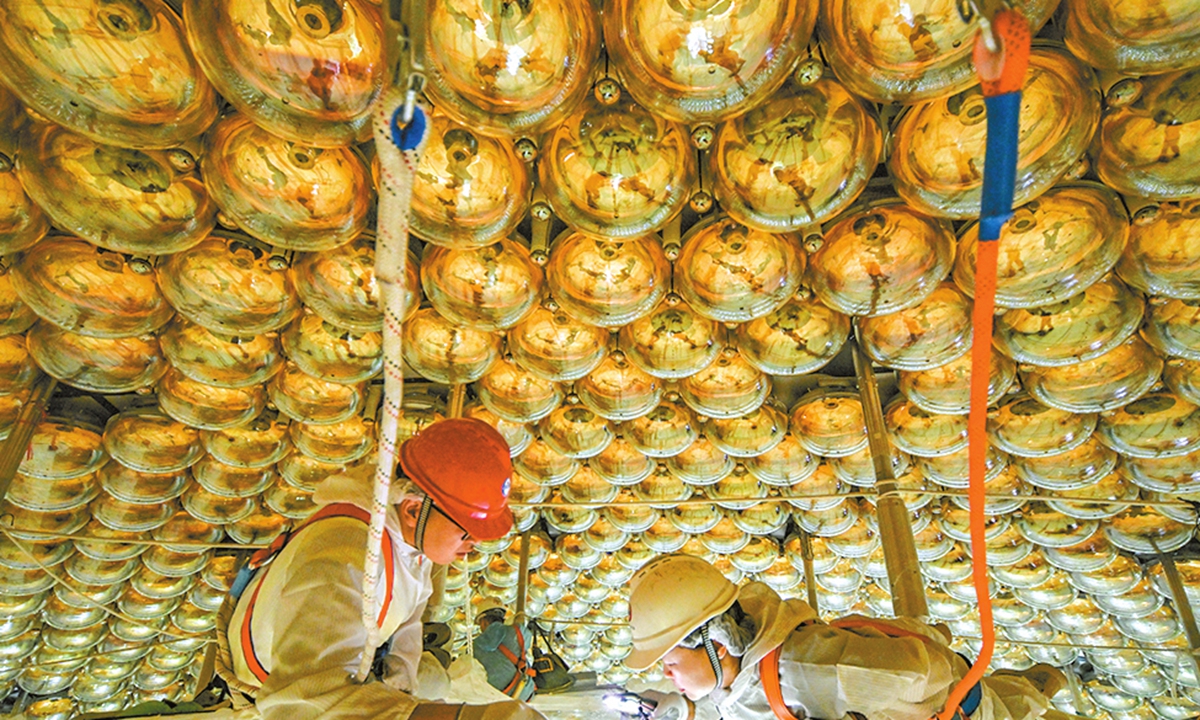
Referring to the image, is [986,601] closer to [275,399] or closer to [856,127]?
[856,127]

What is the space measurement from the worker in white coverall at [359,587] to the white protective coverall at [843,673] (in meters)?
1.07

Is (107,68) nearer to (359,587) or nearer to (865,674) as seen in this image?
(359,587)

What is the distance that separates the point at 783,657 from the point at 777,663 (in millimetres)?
30

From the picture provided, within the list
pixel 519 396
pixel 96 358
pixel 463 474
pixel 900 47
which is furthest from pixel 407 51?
pixel 96 358

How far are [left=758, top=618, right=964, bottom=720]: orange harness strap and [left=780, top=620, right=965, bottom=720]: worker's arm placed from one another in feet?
0.09

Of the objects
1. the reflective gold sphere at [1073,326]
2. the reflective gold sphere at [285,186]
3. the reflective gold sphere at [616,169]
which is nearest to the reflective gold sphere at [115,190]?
the reflective gold sphere at [285,186]

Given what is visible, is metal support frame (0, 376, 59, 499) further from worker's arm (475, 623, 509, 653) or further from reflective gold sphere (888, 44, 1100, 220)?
reflective gold sphere (888, 44, 1100, 220)

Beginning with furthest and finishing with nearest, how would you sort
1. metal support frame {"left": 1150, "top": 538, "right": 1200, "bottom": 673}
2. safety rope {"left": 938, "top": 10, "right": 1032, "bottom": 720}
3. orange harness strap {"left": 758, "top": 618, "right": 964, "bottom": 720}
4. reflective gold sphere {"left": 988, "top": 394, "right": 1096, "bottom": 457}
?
metal support frame {"left": 1150, "top": 538, "right": 1200, "bottom": 673} → reflective gold sphere {"left": 988, "top": 394, "right": 1096, "bottom": 457} → orange harness strap {"left": 758, "top": 618, "right": 964, "bottom": 720} → safety rope {"left": 938, "top": 10, "right": 1032, "bottom": 720}

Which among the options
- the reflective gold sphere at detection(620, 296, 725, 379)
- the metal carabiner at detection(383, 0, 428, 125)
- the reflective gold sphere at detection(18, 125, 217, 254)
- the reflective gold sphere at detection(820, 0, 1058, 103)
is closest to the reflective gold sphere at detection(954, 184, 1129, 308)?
the reflective gold sphere at detection(820, 0, 1058, 103)

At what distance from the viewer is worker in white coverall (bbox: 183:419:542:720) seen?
1391 millimetres

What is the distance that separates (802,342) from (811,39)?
1.86 metres

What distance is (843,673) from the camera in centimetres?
212

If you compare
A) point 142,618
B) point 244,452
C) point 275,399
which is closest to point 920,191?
point 275,399

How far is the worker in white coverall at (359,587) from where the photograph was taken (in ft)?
4.56
